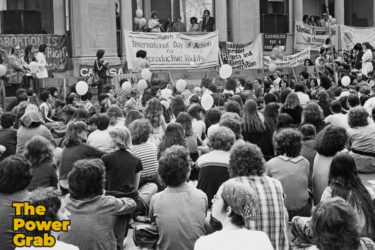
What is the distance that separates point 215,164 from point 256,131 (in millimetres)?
2584

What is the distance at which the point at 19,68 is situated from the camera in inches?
735

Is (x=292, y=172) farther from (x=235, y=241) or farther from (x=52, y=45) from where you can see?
(x=52, y=45)

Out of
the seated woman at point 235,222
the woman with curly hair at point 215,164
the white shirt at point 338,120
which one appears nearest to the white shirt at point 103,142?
the woman with curly hair at point 215,164

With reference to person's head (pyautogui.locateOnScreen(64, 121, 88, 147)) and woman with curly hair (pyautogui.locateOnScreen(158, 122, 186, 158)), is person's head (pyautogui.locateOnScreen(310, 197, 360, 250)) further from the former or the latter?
person's head (pyautogui.locateOnScreen(64, 121, 88, 147))

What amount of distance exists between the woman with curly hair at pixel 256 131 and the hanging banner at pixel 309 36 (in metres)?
19.9

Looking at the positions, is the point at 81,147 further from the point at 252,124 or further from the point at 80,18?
the point at 80,18

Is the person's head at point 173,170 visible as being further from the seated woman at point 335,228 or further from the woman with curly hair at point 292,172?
the seated woman at point 335,228

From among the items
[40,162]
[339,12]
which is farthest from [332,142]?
[339,12]

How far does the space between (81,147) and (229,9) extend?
21.7 meters

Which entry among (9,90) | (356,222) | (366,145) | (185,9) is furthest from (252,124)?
(185,9)

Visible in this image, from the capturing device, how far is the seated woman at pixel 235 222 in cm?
384

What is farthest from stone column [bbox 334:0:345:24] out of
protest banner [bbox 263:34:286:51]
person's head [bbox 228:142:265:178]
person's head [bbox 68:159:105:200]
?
person's head [bbox 68:159:105:200]

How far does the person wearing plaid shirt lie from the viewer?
17.5 feet

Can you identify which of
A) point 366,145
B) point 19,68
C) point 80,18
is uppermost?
point 80,18
